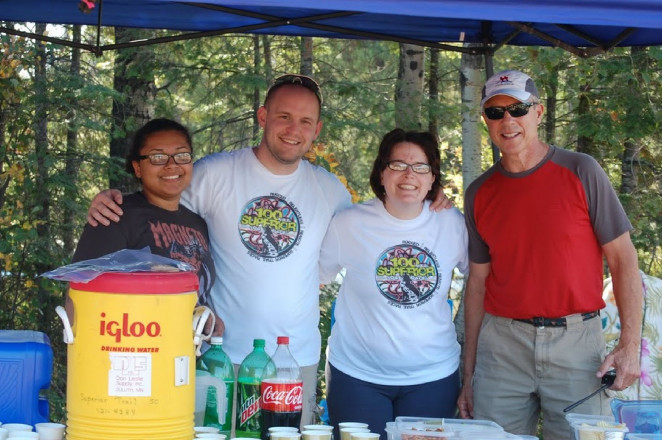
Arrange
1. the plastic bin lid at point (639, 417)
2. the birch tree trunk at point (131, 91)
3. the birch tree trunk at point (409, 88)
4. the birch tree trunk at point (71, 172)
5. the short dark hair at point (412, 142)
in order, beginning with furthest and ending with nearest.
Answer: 1. the birch tree trunk at point (409, 88)
2. the birch tree trunk at point (131, 91)
3. the birch tree trunk at point (71, 172)
4. the short dark hair at point (412, 142)
5. the plastic bin lid at point (639, 417)

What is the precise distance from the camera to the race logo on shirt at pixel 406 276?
11.9 ft

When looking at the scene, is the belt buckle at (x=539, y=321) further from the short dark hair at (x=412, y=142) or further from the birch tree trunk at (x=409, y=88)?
the birch tree trunk at (x=409, y=88)

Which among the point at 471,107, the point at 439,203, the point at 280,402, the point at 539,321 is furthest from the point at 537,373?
the point at 471,107

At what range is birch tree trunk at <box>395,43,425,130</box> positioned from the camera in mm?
8398

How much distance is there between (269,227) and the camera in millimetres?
3727

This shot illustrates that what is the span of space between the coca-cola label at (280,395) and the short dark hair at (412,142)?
1.40 m

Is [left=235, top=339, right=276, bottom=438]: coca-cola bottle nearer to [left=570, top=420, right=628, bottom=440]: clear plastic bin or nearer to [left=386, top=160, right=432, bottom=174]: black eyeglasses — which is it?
[left=570, top=420, right=628, bottom=440]: clear plastic bin

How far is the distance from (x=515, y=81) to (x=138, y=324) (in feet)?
6.71

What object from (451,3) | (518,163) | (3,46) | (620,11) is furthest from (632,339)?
(3,46)

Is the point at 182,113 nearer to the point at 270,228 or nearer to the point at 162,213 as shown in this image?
the point at 270,228

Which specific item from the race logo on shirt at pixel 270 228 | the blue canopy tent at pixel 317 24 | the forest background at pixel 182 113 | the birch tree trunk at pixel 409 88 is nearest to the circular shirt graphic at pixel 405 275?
the race logo on shirt at pixel 270 228

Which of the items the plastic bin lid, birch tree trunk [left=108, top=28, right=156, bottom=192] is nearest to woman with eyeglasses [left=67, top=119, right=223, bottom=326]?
the plastic bin lid

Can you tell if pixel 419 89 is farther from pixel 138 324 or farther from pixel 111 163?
pixel 138 324

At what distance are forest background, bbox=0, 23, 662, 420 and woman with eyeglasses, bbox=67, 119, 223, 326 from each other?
3.04m
